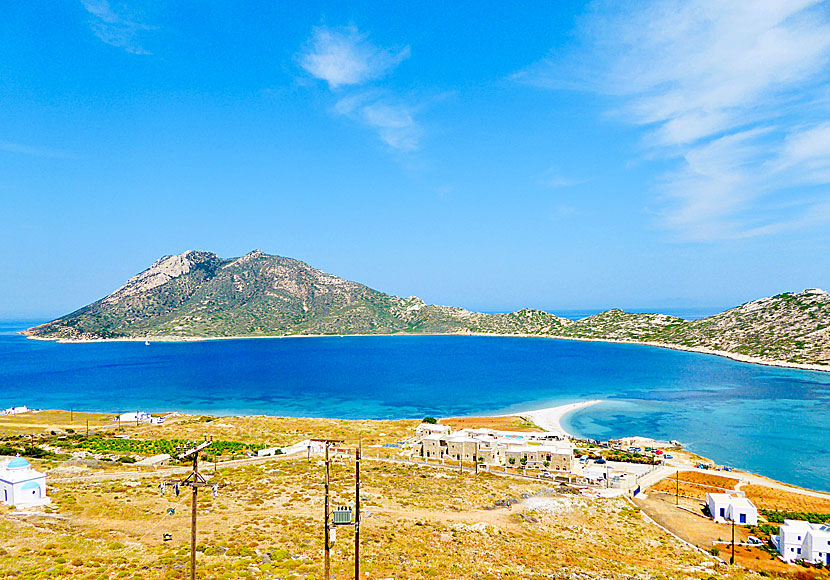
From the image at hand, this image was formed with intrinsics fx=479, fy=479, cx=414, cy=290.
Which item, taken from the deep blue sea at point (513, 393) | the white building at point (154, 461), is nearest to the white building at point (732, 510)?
the deep blue sea at point (513, 393)

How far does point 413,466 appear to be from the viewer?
5703 centimetres

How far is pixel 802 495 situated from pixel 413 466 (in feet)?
138

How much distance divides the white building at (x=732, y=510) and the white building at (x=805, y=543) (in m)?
5.30

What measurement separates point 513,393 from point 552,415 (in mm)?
25147

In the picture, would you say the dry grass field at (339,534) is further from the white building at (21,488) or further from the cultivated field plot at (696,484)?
the cultivated field plot at (696,484)

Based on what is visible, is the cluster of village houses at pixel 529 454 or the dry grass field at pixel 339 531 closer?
the dry grass field at pixel 339 531

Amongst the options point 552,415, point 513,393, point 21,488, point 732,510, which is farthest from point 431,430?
point 513,393

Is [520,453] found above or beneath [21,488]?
beneath

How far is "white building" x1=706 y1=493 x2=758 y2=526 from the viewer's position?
141 feet

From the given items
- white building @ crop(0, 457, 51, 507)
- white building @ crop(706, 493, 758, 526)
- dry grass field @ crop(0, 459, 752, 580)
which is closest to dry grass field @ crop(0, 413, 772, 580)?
dry grass field @ crop(0, 459, 752, 580)

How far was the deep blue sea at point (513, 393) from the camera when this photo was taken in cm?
7794

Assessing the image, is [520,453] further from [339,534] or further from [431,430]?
[339,534]

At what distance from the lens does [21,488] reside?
3703 centimetres

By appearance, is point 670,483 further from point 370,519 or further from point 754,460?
point 370,519
